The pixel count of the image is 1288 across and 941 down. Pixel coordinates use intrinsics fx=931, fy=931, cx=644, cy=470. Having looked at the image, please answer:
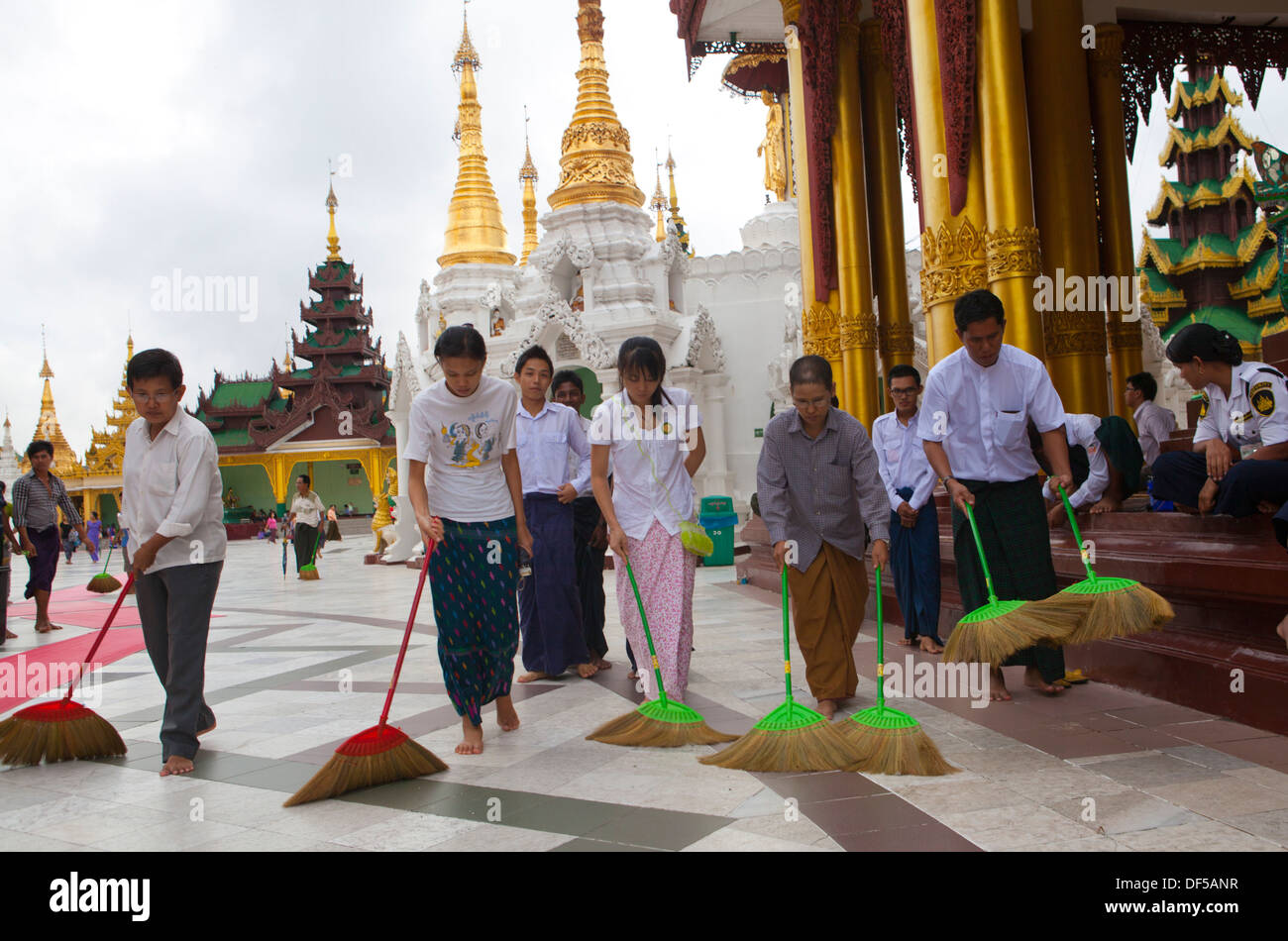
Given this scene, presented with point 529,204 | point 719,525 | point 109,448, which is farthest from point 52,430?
point 719,525

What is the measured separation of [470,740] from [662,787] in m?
0.95

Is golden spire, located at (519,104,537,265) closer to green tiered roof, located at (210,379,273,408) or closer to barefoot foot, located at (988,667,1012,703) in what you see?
green tiered roof, located at (210,379,273,408)

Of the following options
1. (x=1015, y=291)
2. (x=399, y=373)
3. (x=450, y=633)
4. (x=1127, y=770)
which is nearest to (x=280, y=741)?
(x=450, y=633)

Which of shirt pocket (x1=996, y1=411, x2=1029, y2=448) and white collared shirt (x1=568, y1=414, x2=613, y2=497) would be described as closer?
shirt pocket (x1=996, y1=411, x2=1029, y2=448)

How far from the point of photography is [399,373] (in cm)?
1819

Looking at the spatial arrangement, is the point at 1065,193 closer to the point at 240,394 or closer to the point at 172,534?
the point at 172,534

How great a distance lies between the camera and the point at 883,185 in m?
10.5

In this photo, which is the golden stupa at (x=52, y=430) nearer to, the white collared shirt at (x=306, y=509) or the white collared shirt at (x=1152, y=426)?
the white collared shirt at (x=306, y=509)

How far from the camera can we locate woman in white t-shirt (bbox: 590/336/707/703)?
417 centimetres

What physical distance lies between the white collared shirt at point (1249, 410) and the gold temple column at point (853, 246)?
554cm

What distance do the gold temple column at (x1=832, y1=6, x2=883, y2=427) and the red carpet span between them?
23.0 feet

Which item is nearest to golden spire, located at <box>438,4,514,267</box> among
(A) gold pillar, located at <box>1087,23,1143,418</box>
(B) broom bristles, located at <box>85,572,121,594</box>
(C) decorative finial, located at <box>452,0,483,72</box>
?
(C) decorative finial, located at <box>452,0,483,72</box>
